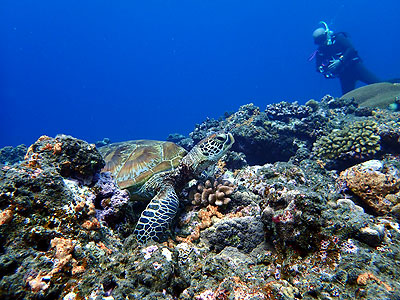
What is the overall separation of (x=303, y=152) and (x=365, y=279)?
21.0 ft

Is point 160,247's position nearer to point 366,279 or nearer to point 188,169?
point 366,279

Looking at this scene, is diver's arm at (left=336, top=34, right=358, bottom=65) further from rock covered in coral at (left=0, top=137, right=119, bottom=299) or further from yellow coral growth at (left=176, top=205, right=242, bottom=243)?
rock covered in coral at (left=0, top=137, right=119, bottom=299)

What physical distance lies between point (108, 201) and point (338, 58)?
19629 mm

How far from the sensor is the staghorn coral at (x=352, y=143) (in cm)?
615

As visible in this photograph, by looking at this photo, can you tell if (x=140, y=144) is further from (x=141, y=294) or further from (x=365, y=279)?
(x=365, y=279)

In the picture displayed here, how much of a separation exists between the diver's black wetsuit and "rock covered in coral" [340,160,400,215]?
13.9 metres

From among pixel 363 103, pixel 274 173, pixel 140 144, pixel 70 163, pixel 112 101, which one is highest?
pixel 112 101

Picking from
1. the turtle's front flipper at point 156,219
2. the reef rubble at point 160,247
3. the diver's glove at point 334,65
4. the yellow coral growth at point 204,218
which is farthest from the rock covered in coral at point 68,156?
the diver's glove at point 334,65

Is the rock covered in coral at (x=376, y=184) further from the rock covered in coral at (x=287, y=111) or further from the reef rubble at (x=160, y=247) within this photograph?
the rock covered in coral at (x=287, y=111)

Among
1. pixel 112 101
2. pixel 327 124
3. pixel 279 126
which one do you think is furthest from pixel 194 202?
pixel 112 101

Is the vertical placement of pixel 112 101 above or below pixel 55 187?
above

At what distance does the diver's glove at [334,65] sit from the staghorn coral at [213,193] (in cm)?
1633

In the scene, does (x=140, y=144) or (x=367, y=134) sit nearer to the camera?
(x=140, y=144)

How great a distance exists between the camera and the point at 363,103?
36.2 feet
